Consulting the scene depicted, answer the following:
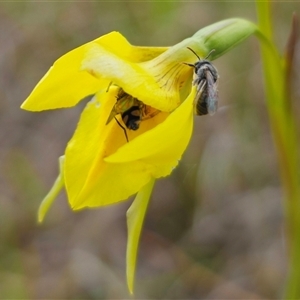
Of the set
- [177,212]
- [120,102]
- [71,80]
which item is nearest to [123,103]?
[120,102]

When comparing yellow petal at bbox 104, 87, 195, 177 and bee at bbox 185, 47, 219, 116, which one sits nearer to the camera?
yellow petal at bbox 104, 87, 195, 177

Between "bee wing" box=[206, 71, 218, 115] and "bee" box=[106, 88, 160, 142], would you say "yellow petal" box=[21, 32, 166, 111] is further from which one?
"bee wing" box=[206, 71, 218, 115]

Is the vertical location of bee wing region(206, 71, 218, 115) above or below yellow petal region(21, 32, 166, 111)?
below

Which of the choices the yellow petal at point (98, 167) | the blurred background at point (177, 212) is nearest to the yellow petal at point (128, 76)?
the yellow petal at point (98, 167)

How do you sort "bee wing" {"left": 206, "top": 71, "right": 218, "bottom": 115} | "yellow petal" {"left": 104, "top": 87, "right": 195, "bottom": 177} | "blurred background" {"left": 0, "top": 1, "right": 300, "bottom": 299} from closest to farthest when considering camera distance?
"yellow petal" {"left": 104, "top": 87, "right": 195, "bottom": 177} → "bee wing" {"left": 206, "top": 71, "right": 218, "bottom": 115} → "blurred background" {"left": 0, "top": 1, "right": 300, "bottom": 299}

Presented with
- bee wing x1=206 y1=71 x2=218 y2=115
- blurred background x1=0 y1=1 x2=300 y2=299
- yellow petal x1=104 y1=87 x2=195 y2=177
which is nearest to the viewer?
yellow petal x1=104 y1=87 x2=195 y2=177

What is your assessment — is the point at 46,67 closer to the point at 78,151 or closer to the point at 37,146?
the point at 37,146

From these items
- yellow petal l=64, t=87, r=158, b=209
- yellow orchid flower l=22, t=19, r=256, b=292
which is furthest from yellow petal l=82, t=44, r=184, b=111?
yellow petal l=64, t=87, r=158, b=209
